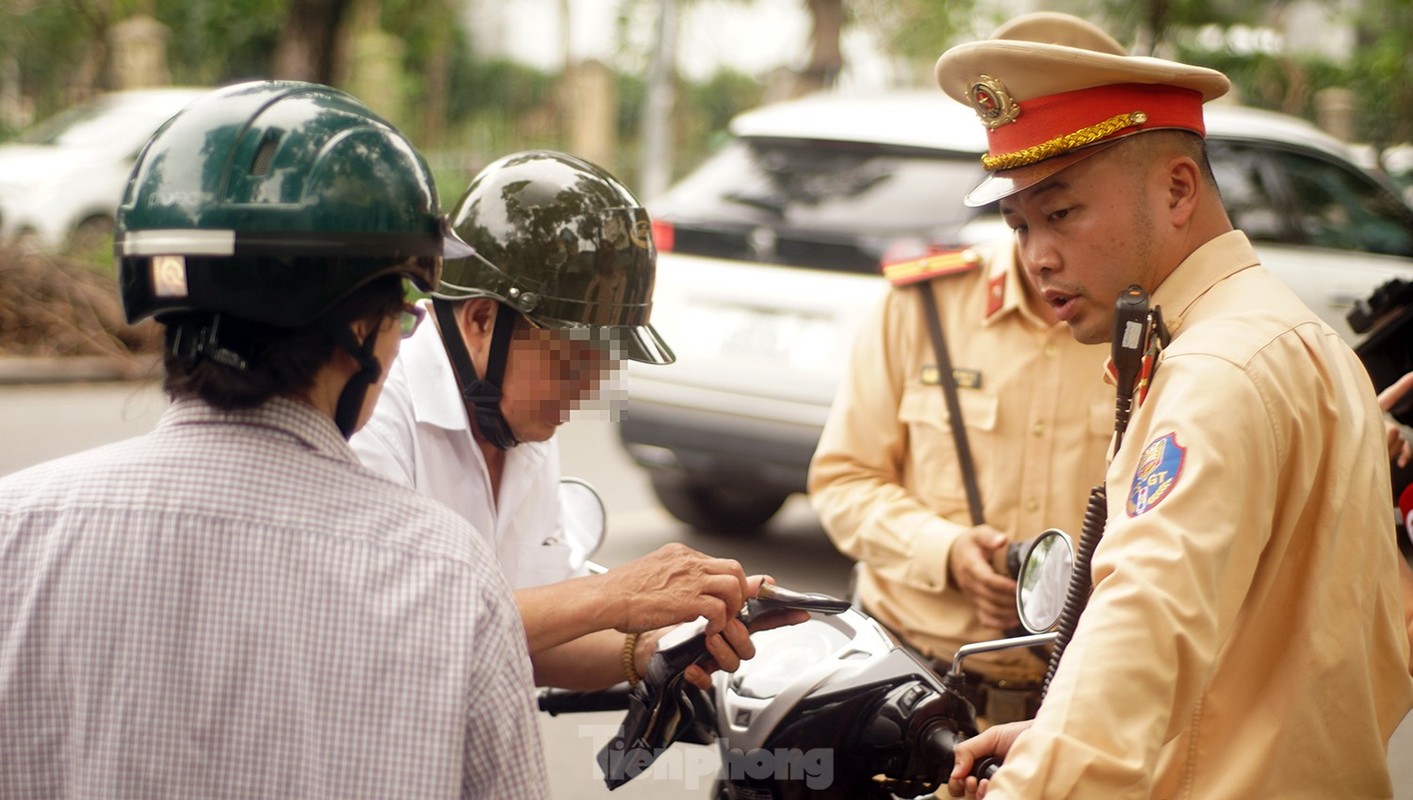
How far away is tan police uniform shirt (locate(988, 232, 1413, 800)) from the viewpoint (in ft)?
5.12

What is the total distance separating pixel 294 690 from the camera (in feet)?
4.46

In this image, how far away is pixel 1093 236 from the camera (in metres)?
2.03

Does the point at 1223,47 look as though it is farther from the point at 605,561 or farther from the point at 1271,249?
the point at 605,561

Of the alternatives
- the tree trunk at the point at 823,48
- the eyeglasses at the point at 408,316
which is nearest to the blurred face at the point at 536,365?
the eyeglasses at the point at 408,316

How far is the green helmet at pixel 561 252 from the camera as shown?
230 cm

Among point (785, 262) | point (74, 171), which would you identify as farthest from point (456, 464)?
point (74, 171)

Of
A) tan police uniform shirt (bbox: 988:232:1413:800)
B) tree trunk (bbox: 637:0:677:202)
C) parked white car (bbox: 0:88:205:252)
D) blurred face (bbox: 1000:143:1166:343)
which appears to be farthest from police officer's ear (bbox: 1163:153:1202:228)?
tree trunk (bbox: 637:0:677:202)

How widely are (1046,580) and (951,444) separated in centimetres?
101

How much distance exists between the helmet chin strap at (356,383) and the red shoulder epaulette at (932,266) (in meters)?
1.68

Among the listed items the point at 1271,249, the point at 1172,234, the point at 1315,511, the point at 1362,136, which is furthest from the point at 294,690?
the point at 1362,136

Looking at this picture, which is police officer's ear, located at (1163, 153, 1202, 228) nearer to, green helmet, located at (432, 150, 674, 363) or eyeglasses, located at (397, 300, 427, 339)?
green helmet, located at (432, 150, 674, 363)

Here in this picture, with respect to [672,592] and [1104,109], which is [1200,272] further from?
[672,592]

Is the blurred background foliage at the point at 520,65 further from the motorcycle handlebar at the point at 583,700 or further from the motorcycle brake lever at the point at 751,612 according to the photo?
the motorcycle brake lever at the point at 751,612

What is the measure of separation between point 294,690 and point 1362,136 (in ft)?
78.2
